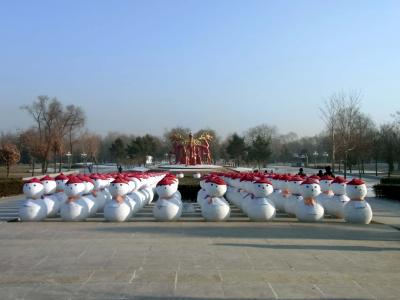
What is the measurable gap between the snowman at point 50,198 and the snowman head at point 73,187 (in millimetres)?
532

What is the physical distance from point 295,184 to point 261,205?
1.90 m

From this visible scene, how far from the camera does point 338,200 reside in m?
13.8

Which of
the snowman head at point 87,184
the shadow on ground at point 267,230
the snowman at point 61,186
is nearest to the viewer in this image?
the shadow on ground at point 267,230

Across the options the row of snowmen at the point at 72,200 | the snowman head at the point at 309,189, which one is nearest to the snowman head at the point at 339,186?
the snowman head at the point at 309,189

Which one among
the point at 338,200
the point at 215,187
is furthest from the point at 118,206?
the point at 338,200

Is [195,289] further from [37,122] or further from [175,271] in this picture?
[37,122]

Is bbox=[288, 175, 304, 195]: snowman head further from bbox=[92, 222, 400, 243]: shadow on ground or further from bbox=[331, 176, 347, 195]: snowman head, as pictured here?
bbox=[92, 222, 400, 243]: shadow on ground

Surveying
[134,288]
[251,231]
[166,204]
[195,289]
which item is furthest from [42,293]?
[166,204]

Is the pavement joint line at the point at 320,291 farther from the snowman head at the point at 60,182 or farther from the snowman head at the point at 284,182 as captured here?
the snowman head at the point at 60,182

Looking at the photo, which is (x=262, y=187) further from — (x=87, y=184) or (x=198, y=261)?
(x=198, y=261)

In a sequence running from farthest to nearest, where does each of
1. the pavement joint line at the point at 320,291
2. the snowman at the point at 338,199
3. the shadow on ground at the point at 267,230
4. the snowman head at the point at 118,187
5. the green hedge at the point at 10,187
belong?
the green hedge at the point at 10,187 → the snowman at the point at 338,199 → the snowman head at the point at 118,187 → the shadow on ground at the point at 267,230 → the pavement joint line at the point at 320,291

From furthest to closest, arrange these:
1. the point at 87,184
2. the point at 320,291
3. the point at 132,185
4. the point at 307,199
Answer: the point at 132,185 → the point at 87,184 → the point at 307,199 → the point at 320,291

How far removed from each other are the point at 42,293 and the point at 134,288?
111cm

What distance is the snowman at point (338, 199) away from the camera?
1375 cm
